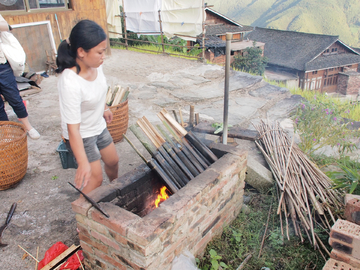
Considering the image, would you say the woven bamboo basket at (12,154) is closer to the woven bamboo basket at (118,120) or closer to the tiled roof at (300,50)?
the woven bamboo basket at (118,120)

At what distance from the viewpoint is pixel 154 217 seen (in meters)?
2.04

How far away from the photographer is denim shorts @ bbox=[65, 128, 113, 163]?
8.12ft

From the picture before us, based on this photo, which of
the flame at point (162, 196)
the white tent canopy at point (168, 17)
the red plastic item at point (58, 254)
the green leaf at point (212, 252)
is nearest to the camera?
the red plastic item at point (58, 254)

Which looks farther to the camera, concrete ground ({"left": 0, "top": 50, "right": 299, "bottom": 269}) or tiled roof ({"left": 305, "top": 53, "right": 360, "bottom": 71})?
tiled roof ({"left": 305, "top": 53, "right": 360, "bottom": 71})

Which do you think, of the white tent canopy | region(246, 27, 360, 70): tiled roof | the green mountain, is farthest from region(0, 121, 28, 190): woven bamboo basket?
the green mountain

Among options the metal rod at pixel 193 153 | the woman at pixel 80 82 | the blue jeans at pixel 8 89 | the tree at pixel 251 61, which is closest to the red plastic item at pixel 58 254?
the woman at pixel 80 82

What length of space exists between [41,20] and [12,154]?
6.25m

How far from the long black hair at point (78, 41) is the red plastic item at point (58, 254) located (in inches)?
59.7

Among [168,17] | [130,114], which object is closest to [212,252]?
[130,114]

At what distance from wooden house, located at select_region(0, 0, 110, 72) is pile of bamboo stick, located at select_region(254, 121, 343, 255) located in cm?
710

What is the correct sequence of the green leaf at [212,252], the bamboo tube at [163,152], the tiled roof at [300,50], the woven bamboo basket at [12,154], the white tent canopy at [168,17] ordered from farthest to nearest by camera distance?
1. the tiled roof at [300,50]
2. the white tent canopy at [168,17]
3. the woven bamboo basket at [12,154]
4. the bamboo tube at [163,152]
5. the green leaf at [212,252]

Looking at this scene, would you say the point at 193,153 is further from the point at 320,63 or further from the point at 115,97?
the point at 320,63

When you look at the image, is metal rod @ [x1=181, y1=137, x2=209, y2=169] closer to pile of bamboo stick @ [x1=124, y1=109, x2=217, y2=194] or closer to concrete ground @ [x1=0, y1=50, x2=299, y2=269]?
pile of bamboo stick @ [x1=124, y1=109, x2=217, y2=194]

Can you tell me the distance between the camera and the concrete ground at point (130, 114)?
2.82 meters
